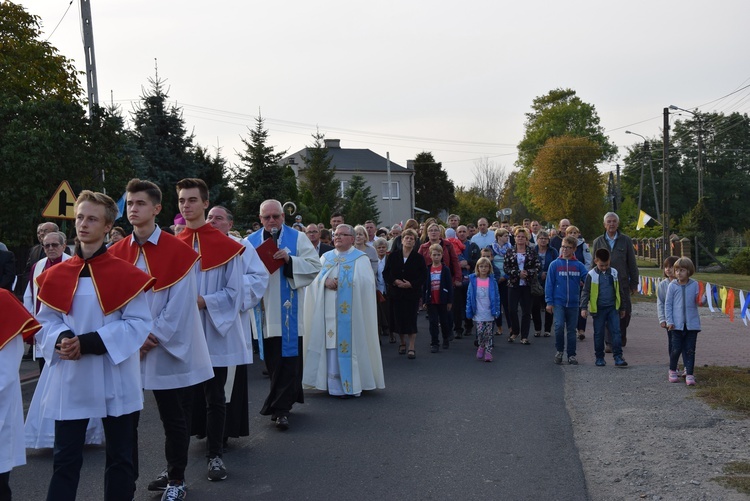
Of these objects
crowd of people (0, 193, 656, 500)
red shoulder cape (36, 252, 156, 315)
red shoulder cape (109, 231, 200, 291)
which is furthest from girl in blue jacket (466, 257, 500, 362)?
red shoulder cape (36, 252, 156, 315)

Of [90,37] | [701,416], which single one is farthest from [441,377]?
[90,37]

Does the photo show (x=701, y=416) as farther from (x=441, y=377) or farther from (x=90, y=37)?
(x=90, y=37)

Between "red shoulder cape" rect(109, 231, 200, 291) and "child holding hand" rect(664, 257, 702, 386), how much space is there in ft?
21.7

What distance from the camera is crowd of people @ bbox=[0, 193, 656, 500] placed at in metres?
4.58

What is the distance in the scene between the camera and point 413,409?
8.84 m

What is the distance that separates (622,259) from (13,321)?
1003 cm

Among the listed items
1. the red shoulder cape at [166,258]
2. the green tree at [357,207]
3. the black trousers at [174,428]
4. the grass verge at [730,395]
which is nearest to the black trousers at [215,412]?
the black trousers at [174,428]

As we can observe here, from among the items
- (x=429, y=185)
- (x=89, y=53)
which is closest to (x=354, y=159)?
(x=429, y=185)

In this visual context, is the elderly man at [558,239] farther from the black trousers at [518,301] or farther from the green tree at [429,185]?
the green tree at [429,185]

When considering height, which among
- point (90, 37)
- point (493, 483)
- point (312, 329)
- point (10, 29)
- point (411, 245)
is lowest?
point (493, 483)

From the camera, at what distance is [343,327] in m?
9.94

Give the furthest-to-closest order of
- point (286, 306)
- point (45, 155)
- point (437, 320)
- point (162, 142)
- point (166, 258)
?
point (162, 142)
point (45, 155)
point (437, 320)
point (286, 306)
point (166, 258)

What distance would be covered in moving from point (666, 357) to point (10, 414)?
10186 millimetres

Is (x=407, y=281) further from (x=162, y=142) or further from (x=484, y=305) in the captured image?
(x=162, y=142)
